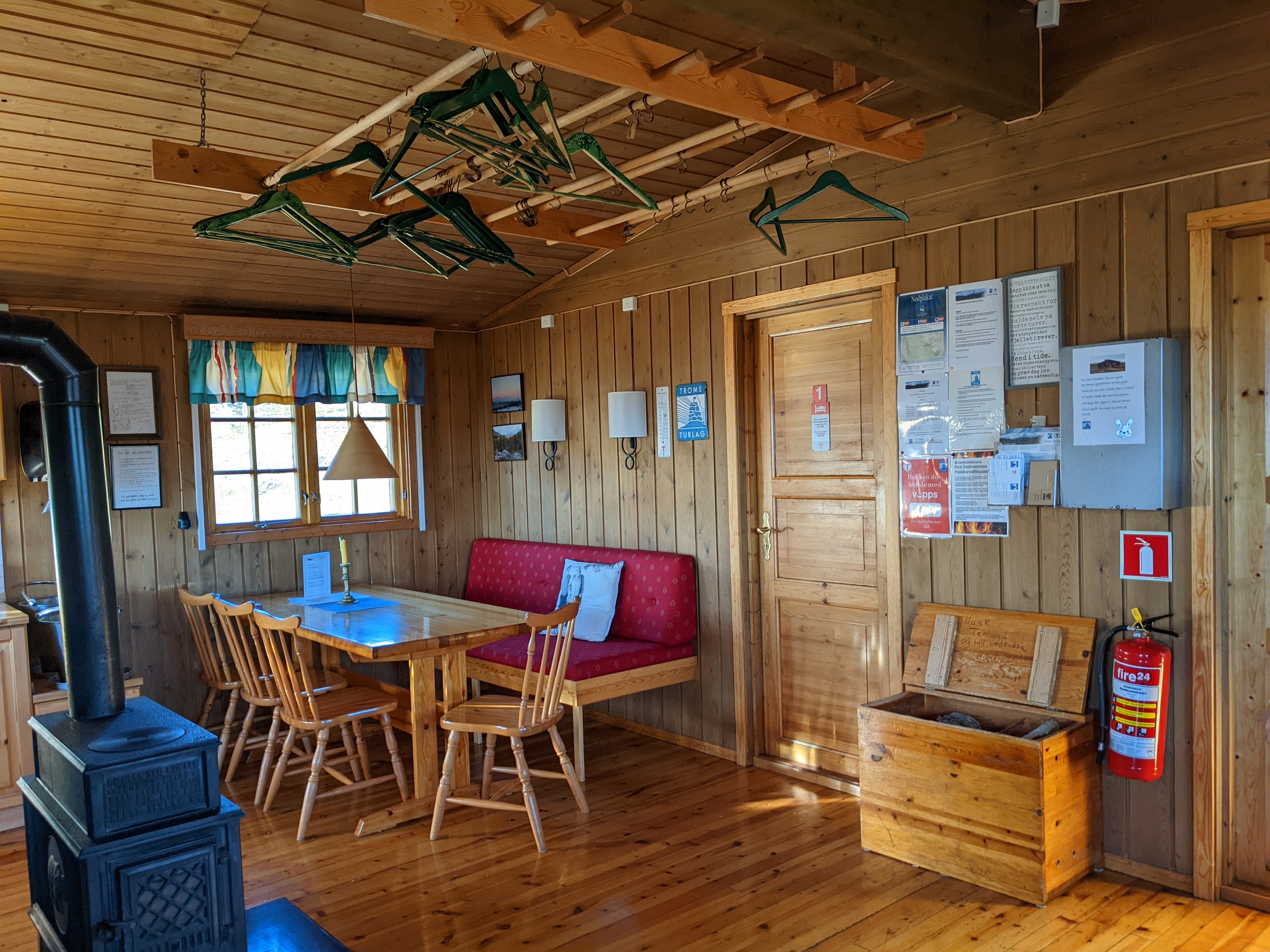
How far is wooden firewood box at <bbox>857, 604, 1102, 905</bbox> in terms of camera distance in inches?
118

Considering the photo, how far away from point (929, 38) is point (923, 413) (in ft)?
4.43

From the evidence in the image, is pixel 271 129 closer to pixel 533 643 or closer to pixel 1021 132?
pixel 533 643

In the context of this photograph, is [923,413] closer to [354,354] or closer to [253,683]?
[253,683]

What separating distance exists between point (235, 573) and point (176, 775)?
2918 mm

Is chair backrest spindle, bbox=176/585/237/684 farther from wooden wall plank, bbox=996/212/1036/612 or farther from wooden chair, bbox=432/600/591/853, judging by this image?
wooden wall plank, bbox=996/212/1036/612

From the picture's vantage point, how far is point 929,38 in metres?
2.81

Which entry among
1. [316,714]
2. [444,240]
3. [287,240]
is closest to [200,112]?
[287,240]

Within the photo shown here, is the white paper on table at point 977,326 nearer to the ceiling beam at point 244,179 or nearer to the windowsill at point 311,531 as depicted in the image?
the ceiling beam at point 244,179

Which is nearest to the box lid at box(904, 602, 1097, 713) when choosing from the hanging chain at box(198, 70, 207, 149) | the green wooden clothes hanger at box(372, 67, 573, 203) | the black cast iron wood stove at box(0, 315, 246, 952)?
the green wooden clothes hanger at box(372, 67, 573, 203)

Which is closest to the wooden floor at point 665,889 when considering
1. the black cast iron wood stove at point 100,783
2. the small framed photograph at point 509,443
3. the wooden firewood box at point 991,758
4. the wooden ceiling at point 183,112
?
the wooden firewood box at point 991,758

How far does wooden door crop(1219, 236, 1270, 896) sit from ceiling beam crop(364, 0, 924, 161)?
3.93ft

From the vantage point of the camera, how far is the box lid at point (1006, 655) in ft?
10.5

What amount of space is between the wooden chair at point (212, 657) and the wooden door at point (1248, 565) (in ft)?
12.9

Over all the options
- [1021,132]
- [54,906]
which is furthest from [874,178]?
[54,906]
